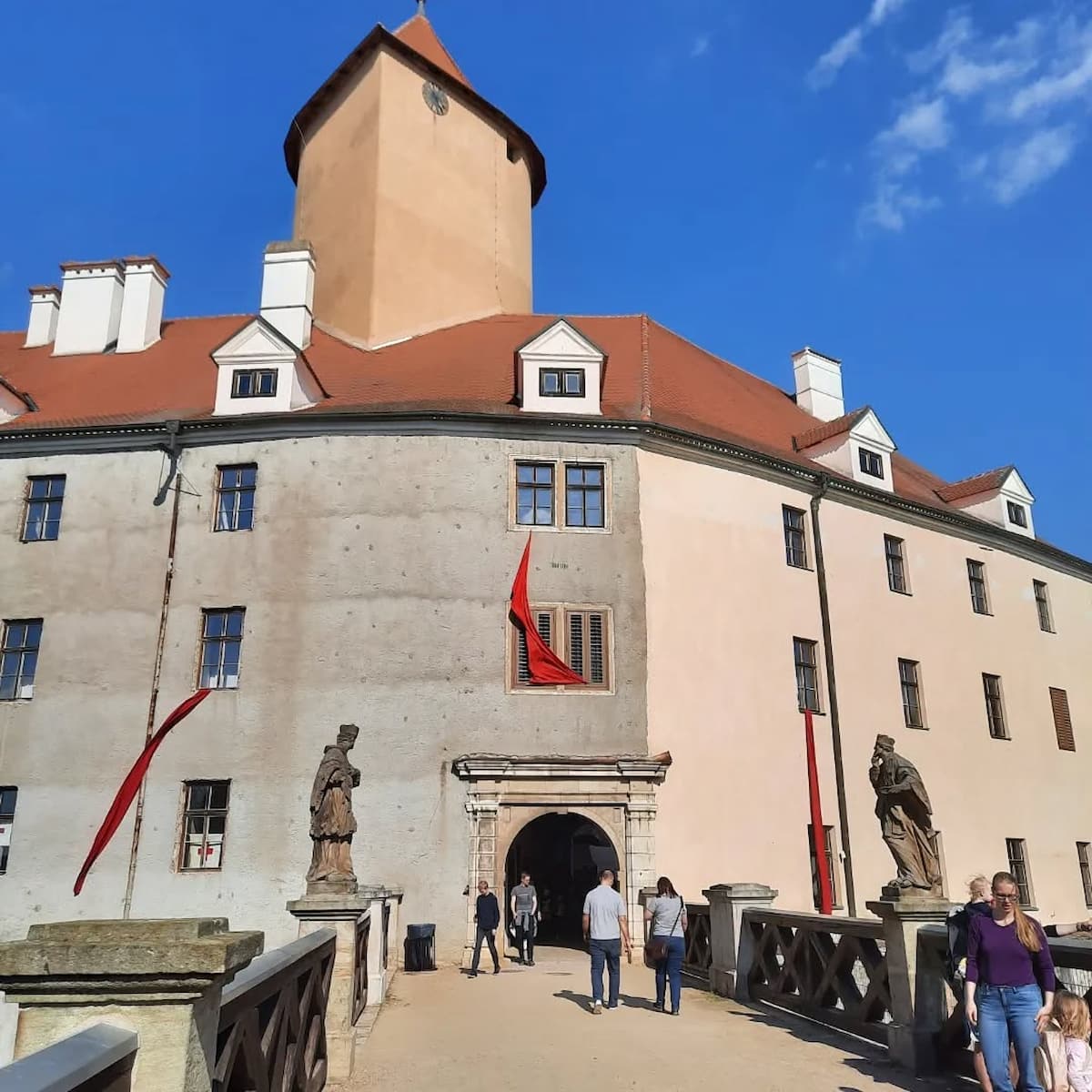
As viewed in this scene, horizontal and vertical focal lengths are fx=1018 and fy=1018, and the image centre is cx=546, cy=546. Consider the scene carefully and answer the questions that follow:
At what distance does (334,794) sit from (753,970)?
560 centimetres

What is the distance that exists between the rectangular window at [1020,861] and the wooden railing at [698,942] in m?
11.4

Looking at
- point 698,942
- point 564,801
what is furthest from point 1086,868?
point 564,801

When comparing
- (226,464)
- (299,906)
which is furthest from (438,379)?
(299,906)

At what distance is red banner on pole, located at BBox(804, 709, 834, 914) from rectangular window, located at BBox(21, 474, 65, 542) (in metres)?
15.7

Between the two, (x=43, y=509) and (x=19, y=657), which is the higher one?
(x=43, y=509)

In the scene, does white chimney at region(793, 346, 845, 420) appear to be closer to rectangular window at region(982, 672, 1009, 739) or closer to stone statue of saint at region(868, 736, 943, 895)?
rectangular window at region(982, 672, 1009, 739)

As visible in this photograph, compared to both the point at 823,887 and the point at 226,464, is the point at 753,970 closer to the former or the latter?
the point at 823,887

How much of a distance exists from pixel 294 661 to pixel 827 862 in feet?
36.7

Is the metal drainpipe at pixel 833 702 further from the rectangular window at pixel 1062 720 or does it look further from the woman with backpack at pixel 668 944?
the woman with backpack at pixel 668 944

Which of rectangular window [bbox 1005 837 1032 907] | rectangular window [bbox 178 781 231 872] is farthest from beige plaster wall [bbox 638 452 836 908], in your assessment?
rectangular window [bbox 178 781 231 872]

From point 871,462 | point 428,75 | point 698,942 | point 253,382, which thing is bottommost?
point 698,942

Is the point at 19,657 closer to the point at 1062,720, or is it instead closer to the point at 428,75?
the point at 428,75

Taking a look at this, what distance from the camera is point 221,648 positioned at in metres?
19.4

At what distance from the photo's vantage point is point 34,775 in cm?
1875
